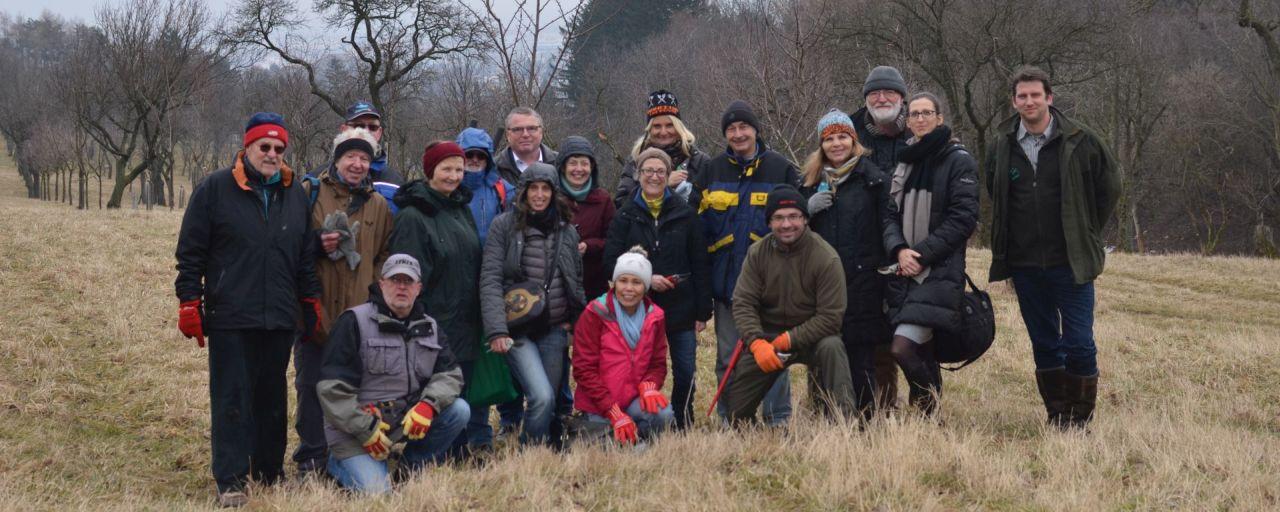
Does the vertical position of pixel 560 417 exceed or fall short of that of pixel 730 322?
it falls short

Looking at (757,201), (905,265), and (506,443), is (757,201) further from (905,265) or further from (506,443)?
(506,443)

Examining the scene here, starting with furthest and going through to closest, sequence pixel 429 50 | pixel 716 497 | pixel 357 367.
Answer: pixel 429 50
pixel 357 367
pixel 716 497

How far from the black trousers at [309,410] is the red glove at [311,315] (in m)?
0.25

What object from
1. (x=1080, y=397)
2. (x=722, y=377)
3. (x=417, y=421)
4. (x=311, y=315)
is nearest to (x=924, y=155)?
(x=1080, y=397)

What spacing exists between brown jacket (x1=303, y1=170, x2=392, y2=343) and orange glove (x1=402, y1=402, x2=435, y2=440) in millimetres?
792

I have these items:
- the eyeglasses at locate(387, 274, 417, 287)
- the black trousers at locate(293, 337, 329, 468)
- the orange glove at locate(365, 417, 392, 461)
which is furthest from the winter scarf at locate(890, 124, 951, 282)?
the black trousers at locate(293, 337, 329, 468)

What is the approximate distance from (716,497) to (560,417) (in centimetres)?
228

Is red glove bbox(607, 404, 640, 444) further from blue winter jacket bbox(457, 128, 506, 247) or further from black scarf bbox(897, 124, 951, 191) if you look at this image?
black scarf bbox(897, 124, 951, 191)

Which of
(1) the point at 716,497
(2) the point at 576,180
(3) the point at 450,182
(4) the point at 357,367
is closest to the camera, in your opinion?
(1) the point at 716,497

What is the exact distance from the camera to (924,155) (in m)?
5.25

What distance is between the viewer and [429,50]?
85.5ft

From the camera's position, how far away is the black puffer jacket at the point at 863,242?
539 cm

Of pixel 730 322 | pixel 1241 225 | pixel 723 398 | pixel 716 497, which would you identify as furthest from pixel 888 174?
pixel 1241 225

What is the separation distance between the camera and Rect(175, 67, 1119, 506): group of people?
4.91 meters
